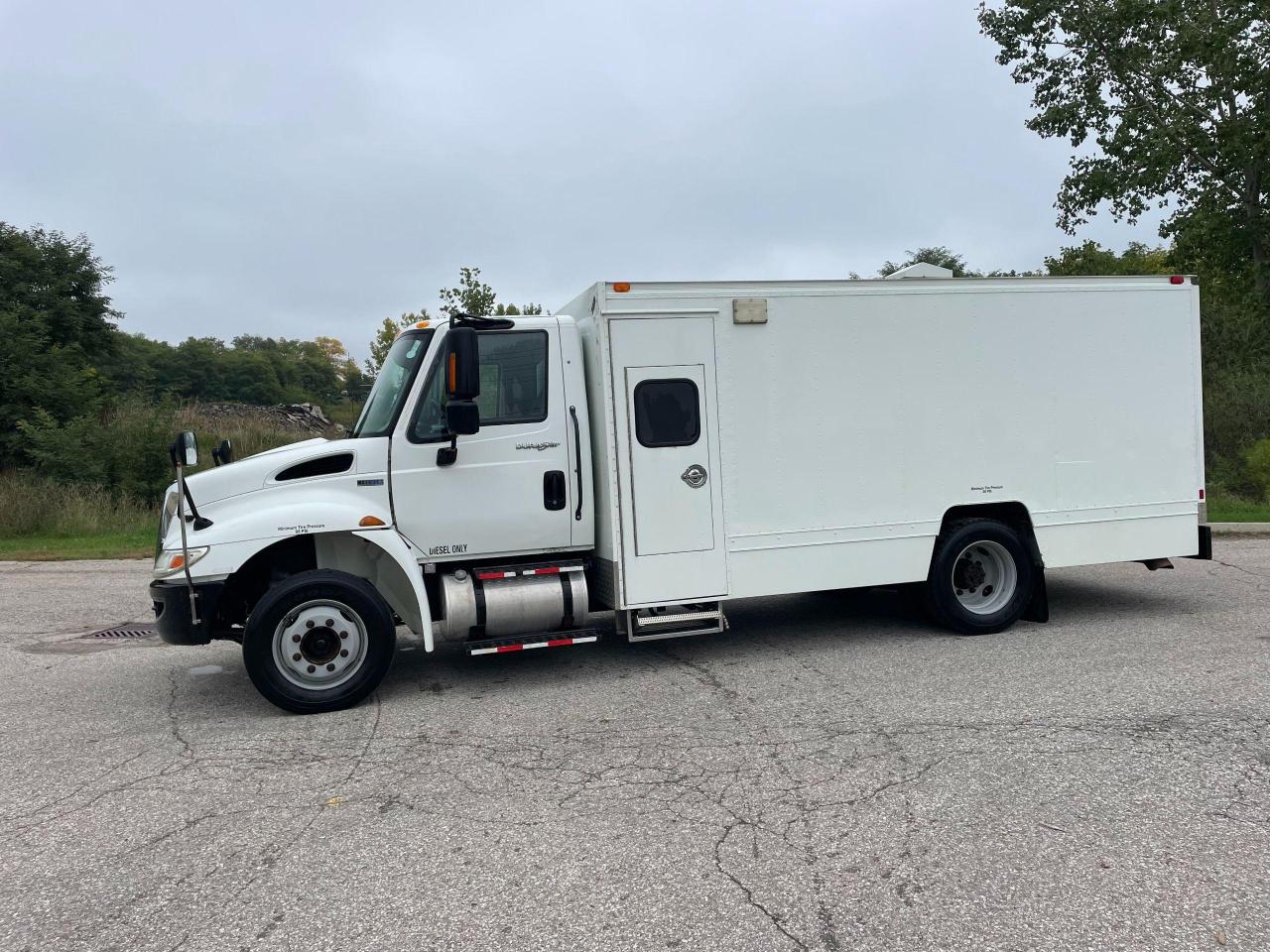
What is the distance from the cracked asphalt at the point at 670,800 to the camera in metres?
3.51

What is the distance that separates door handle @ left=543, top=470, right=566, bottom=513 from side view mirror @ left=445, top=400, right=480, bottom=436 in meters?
0.73

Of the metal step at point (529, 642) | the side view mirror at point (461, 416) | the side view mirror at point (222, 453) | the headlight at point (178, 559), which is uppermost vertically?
the side view mirror at point (461, 416)

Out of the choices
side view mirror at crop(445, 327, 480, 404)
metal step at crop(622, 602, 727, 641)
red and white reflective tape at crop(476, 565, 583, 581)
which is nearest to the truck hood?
side view mirror at crop(445, 327, 480, 404)

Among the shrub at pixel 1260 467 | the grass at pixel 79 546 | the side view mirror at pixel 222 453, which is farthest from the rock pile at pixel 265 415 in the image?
the shrub at pixel 1260 467

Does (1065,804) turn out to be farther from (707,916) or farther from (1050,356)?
(1050,356)

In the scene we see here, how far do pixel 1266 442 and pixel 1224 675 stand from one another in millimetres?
16934

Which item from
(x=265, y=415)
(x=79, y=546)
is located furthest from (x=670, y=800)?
(x=265, y=415)

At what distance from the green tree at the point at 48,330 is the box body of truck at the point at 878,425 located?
2261 centimetres

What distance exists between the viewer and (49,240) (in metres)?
33.2

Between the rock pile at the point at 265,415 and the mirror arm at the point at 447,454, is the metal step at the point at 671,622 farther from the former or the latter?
the rock pile at the point at 265,415

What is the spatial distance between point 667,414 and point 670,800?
3.15 metres

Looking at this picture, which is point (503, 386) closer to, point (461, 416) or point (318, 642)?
point (461, 416)

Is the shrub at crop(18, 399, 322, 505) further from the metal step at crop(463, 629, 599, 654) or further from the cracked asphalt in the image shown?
the metal step at crop(463, 629, 599, 654)

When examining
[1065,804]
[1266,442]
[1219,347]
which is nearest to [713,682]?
[1065,804]
